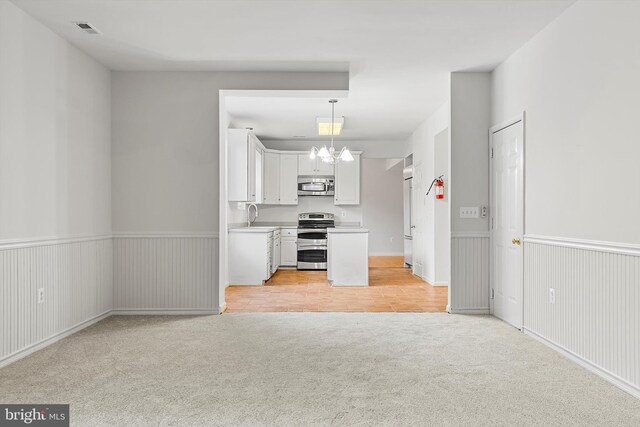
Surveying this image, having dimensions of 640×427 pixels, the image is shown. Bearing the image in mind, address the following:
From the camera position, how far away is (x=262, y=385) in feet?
9.98

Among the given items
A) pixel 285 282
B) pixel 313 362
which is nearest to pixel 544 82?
pixel 313 362

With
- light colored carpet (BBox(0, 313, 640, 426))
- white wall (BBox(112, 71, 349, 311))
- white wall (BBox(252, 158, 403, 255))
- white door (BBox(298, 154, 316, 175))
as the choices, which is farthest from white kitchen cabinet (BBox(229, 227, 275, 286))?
white wall (BBox(252, 158, 403, 255))

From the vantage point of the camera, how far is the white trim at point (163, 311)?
17.2 ft

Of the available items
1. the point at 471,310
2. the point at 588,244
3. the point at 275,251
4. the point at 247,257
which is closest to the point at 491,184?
the point at 471,310

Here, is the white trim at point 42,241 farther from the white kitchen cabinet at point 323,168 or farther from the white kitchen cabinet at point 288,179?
the white kitchen cabinet at point 323,168

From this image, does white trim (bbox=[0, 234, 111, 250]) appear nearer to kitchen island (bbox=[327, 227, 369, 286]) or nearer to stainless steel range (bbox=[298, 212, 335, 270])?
kitchen island (bbox=[327, 227, 369, 286])

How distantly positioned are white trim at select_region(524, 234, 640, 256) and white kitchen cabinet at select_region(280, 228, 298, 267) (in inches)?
224

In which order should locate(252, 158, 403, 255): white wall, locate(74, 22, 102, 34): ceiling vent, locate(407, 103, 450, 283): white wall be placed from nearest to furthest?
locate(74, 22, 102, 34): ceiling vent → locate(407, 103, 450, 283): white wall → locate(252, 158, 403, 255): white wall

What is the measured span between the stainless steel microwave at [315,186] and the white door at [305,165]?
0.51 feet

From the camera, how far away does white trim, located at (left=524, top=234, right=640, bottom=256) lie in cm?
292

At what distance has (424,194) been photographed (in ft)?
26.5

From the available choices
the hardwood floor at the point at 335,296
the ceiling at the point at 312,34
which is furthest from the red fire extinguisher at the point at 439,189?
the ceiling at the point at 312,34

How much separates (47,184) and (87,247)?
880 millimetres

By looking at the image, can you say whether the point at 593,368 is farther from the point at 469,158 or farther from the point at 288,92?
the point at 288,92
